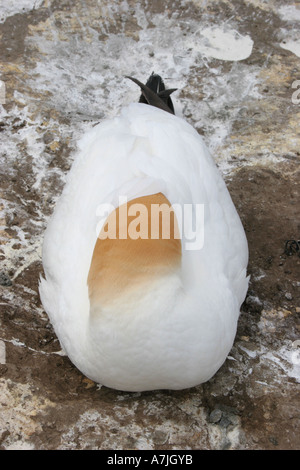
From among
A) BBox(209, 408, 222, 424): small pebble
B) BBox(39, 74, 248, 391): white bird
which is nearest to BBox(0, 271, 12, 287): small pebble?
BBox(39, 74, 248, 391): white bird

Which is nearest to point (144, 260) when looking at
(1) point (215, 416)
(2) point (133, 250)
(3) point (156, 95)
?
(2) point (133, 250)

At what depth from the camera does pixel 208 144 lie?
17.1ft

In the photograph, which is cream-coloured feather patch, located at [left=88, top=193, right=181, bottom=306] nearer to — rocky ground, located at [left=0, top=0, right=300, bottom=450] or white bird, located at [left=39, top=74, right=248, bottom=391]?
white bird, located at [left=39, top=74, right=248, bottom=391]

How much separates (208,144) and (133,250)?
8.99 ft

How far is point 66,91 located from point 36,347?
119 inches

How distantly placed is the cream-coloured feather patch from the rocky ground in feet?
2.60

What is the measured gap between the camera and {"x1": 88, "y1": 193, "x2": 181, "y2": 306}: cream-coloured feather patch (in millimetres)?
2650

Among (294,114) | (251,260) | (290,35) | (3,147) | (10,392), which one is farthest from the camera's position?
(290,35)

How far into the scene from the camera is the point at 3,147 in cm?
491

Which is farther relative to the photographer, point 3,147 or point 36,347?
point 3,147

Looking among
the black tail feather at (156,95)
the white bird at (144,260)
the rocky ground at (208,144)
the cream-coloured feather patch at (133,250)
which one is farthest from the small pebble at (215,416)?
the black tail feather at (156,95)

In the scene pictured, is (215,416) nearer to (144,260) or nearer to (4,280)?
(144,260)

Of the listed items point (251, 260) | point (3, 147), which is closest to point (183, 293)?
point (251, 260)

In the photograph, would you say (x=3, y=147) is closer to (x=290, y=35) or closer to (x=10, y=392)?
(x=10, y=392)
